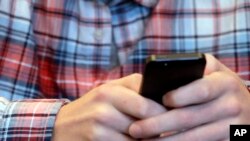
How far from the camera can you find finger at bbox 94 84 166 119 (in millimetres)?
503

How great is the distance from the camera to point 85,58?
801 millimetres

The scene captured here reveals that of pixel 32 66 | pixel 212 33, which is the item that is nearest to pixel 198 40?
pixel 212 33

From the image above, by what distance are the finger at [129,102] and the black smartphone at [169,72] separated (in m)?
0.01

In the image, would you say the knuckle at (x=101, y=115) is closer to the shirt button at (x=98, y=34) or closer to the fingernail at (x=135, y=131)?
the fingernail at (x=135, y=131)

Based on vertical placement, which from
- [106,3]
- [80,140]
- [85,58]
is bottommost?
[80,140]

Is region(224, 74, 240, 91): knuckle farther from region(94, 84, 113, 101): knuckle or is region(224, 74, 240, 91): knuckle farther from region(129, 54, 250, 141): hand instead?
region(94, 84, 113, 101): knuckle

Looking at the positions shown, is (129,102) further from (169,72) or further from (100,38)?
(100,38)

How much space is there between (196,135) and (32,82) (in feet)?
1.27

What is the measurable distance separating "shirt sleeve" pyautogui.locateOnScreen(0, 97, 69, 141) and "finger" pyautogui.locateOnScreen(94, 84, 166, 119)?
10cm

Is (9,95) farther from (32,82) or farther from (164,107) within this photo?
(164,107)

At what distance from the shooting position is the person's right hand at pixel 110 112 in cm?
51

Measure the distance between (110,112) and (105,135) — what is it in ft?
0.10

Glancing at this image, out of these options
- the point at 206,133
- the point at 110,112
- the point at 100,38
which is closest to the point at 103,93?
the point at 110,112

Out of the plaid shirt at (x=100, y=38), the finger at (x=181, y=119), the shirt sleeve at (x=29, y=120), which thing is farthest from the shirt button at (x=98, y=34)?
the finger at (x=181, y=119)
